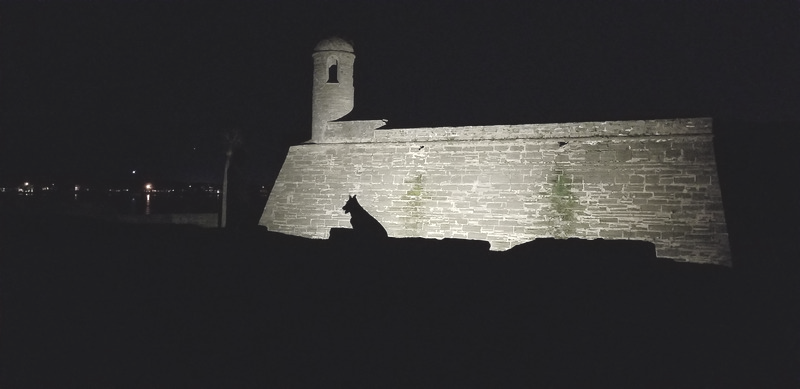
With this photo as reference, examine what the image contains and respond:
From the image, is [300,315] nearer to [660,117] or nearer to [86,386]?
[86,386]

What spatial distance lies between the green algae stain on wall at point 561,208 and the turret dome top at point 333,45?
7982 mm

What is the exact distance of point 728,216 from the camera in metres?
11.3

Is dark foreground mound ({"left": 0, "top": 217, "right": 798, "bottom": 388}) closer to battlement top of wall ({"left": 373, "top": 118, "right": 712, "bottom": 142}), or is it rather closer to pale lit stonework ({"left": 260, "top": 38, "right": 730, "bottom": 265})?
pale lit stonework ({"left": 260, "top": 38, "right": 730, "bottom": 265})

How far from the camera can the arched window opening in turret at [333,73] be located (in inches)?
632

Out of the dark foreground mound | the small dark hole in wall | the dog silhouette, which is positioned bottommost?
the dark foreground mound

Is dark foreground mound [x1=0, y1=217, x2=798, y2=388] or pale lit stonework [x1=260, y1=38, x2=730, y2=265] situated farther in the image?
pale lit stonework [x1=260, y1=38, x2=730, y2=265]

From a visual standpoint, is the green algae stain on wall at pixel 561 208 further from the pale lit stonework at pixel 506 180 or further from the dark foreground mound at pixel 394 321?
the dark foreground mound at pixel 394 321

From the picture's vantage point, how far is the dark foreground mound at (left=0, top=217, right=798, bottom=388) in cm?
431

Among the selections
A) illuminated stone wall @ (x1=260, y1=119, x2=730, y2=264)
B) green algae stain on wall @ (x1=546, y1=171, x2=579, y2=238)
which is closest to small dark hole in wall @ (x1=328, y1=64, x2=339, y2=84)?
illuminated stone wall @ (x1=260, y1=119, x2=730, y2=264)

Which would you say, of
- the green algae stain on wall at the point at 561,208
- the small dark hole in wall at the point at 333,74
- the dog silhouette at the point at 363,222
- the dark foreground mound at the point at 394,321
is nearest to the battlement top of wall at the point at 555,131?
the green algae stain on wall at the point at 561,208

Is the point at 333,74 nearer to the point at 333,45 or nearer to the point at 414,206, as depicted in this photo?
the point at 333,45

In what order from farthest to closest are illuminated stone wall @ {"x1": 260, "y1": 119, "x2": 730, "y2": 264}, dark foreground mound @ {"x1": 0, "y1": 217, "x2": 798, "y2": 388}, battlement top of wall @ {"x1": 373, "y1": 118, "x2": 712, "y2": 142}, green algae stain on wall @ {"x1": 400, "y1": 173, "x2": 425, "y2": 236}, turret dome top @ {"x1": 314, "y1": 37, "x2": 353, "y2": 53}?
turret dome top @ {"x1": 314, "y1": 37, "x2": 353, "y2": 53} < green algae stain on wall @ {"x1": 400, "y1": 173, "x2": 425, "y2": 236} < battlement top of wall @ {"x1": 373, "y1": 118, "x2": 712, "y2": 142} < illuminated stone wall @ {"x1": 260, "y1": 119, "x2": 730, "y2": 264} < dark foreground mound @ {"x1": 0, "y1": 217, "x2": 798, "y2": 388}

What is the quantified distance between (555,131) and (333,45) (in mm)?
7694

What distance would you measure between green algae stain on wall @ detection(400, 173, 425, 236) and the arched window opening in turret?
442 centimetres
